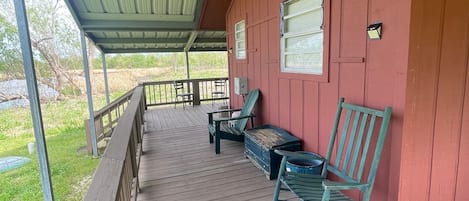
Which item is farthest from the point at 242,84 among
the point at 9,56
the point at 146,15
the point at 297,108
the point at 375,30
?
the point at 9,56

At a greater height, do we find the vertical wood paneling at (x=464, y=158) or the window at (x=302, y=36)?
the window at (x=302, y=36)

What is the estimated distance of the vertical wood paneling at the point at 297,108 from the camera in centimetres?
306

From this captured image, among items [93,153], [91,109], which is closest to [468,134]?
[91,109]

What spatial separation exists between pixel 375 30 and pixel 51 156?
7.70 meters

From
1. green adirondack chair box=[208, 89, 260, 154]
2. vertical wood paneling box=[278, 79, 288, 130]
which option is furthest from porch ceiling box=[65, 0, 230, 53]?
vertical wood paneling box=[278, 79, 288, 130]

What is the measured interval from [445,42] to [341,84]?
2.62 feet

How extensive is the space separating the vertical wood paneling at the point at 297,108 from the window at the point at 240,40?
6.53 feet

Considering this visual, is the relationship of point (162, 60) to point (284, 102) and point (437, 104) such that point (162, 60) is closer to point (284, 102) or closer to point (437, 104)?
point (284, 102)

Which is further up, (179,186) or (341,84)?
(341,84)

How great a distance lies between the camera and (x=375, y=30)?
1911 millimetres

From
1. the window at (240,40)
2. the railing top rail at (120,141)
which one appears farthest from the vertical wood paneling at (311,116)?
the window at (240,40)

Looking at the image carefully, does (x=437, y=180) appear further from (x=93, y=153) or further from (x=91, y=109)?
(x=93, y=153)

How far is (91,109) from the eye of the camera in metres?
5.26

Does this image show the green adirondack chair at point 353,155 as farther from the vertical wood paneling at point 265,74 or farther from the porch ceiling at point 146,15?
the porch ceiling at point 146,15
